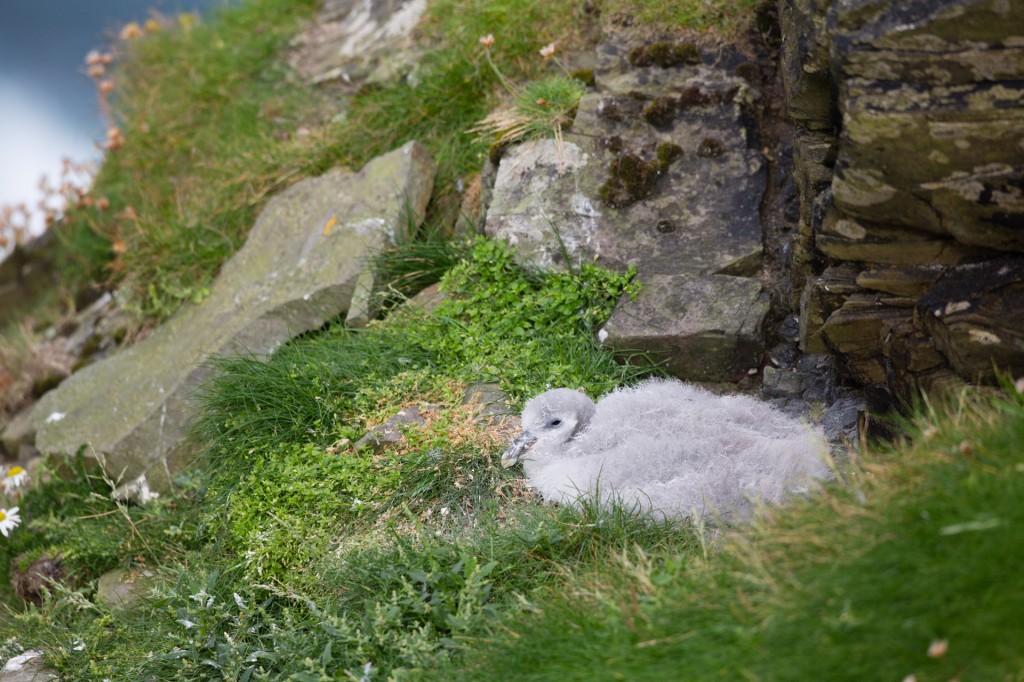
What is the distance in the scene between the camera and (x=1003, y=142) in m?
3.21

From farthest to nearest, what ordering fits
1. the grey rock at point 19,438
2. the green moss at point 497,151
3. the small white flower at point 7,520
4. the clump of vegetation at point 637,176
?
the grey rock at point 19,438 < the green moss at point 497,151 < the clump of vegetation at point 637,176 < the small white flower at point 7,520

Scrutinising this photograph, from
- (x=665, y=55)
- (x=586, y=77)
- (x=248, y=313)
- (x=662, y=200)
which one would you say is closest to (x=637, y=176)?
(x=662, y=200)

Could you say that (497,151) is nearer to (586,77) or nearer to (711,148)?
(586,77)

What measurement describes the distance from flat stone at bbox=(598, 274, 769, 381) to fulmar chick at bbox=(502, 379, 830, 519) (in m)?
0.32

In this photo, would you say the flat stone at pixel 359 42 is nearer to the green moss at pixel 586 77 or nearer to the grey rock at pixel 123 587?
the green moss at pixel 586 77

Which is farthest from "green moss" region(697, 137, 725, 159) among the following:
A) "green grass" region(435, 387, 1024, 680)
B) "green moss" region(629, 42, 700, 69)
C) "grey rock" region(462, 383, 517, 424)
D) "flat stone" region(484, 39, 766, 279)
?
"green grass" region(435, 387, 1024, 680)

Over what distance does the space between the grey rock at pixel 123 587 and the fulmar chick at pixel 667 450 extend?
6.51 ft

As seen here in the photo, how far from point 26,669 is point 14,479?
6.07ft

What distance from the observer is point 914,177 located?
340 cm

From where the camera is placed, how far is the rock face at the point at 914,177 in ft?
10.5

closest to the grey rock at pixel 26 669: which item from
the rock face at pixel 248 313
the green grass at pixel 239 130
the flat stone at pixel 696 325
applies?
the rock face at pixel 248 313

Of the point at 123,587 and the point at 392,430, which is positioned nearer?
the point at 392,430

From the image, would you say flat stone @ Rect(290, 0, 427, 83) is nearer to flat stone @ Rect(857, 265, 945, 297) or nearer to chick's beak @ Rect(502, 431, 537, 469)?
chick's beak @ Rect(502, 431, 537, 469)

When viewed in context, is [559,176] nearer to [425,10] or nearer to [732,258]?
[732,258]
